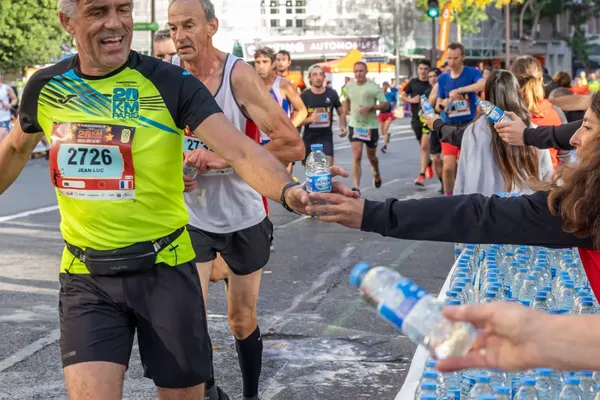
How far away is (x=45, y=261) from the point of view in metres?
10.1

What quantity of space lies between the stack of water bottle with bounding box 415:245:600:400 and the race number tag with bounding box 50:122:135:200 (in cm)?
130

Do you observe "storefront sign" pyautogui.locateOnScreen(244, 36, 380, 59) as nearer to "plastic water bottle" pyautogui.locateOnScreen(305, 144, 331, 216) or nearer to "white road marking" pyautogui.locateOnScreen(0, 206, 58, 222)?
"white road marking" pyautogui.locateOnScreen(0, 206, 58, 222)

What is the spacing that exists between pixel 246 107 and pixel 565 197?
2577 mm

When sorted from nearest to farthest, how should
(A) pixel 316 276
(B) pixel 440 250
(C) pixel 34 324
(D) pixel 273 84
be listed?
(C) pixel 34 324 < (A) pixel 316 276 < (B) pixel 440 250 < (D) pixel 273 84

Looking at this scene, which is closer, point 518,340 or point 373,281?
point 518,340

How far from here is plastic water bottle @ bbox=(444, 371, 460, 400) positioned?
11.5ft

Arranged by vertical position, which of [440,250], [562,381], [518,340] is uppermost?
[518,340]

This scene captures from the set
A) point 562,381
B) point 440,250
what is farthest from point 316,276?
point 562,381

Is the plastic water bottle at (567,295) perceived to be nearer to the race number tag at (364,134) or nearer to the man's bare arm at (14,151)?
the man's bare arm at (14,151)

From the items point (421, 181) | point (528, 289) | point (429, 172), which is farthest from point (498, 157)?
point (429, 172)

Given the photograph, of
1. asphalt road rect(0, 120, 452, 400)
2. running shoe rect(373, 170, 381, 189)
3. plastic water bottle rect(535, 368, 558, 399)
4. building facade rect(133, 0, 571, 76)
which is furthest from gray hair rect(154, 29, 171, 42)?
building facade rect(133, 0, 571, 76)

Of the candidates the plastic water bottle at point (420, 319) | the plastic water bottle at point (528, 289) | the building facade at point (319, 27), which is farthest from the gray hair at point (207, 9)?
the building facade at point (319, 27)

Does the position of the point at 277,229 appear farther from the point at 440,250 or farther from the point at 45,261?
the point at 45,261

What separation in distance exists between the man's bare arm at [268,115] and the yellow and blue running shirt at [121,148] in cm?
132
